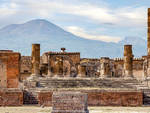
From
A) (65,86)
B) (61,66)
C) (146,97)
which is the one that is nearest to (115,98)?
(146,97)

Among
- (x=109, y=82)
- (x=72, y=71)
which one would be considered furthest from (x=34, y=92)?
(x=72, y=71)

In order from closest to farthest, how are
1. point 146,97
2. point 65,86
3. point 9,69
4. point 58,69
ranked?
point 146,97 → point 9,69 → point 65,86 → point 58,69

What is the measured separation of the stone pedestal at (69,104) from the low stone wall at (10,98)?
742 centimetres

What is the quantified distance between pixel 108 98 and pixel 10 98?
463 cm

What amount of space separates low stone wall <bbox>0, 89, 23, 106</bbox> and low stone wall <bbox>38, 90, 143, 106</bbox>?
3.25ft

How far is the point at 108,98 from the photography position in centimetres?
1916

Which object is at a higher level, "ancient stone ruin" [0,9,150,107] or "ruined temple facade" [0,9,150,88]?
"ruined temple facade" [0,9,150,88]

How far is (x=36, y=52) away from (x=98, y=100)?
11.2m

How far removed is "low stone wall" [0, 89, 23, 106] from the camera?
18797 mm

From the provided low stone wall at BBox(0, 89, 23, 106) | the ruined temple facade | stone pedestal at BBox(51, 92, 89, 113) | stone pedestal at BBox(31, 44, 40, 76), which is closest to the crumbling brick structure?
the ruined temple facade

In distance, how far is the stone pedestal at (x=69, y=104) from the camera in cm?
→ 1164

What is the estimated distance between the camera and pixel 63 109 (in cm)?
1167

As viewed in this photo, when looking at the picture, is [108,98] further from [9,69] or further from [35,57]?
[35,57]

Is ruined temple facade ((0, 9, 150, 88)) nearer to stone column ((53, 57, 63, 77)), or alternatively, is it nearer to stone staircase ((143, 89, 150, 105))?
stone column ((53, 57, 63, 77))
